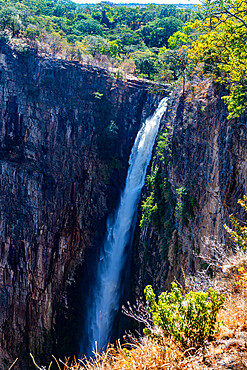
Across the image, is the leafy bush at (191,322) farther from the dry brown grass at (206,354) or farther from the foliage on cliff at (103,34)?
the foliage on cliff at (103,34)

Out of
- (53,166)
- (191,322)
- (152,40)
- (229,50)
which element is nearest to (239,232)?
(191,322)

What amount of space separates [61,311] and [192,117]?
1390 centimetres

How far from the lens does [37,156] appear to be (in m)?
17.9

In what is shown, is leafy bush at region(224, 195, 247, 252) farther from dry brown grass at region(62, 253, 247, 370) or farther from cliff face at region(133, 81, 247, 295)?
dry brown grass at region(62, 253, 247, 370)

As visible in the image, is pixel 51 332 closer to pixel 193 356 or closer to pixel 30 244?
pixel 30 244

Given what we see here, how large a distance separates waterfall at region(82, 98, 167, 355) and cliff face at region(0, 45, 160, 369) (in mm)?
1513

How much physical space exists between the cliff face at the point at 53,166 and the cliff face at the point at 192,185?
199 inches

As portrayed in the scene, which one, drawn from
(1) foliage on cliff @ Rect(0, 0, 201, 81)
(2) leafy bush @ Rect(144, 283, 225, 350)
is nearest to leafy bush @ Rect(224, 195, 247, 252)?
(2) leafy bush @ Rect(144, 283, 225, 350)

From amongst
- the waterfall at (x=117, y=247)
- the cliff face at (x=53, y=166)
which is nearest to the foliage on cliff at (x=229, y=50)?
the waterfall at (x=117, y=247)

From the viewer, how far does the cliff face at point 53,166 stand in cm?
1725

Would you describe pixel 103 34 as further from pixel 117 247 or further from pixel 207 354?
pixel 207 354

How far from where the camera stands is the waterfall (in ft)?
49.0

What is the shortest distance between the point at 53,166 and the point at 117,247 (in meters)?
6.80

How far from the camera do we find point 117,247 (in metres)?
15.7
